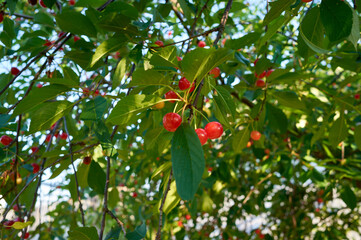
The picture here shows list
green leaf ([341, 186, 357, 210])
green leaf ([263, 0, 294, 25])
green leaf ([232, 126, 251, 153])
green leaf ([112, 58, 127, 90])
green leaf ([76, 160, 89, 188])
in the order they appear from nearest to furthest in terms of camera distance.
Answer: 1. green leaf ([263, 0, 294, 25])
2. green leaf ([112, 58, 127, 90])
3. green leaf ([76, 160, 89, 188])
4. green leaf ([232, 126, 251, 153])
5. green leaf ([341, 186, 357, 210])

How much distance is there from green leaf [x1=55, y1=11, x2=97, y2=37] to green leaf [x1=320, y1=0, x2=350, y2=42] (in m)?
0.61

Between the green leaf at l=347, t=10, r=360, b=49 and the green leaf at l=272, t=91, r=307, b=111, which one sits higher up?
the green leaf at l=347, t=10, r=360, b=49

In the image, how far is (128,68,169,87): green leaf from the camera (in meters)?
0.68

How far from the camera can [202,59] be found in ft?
1.90

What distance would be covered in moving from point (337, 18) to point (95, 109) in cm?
66

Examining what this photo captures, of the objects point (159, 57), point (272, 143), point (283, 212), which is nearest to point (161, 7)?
point (159, 57)

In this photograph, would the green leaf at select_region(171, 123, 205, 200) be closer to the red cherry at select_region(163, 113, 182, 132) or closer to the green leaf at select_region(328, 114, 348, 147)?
the red cherry at select_region(163, 113, 182, 132)

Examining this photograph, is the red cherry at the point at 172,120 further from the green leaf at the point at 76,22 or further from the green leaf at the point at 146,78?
the green leaf at the point at 76,22

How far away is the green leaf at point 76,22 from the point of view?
0.72 metres

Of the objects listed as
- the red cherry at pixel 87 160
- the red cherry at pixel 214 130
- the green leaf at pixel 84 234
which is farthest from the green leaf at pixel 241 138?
the green leaf at pixel 84 234

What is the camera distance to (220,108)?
2.28 feet

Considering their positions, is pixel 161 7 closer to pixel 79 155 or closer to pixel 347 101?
pixel 79 155

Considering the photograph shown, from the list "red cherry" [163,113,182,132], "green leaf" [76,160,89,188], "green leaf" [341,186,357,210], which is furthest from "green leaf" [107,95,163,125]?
"green leaf" [341,186,357,210]

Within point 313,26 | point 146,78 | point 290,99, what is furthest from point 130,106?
point 290,99
